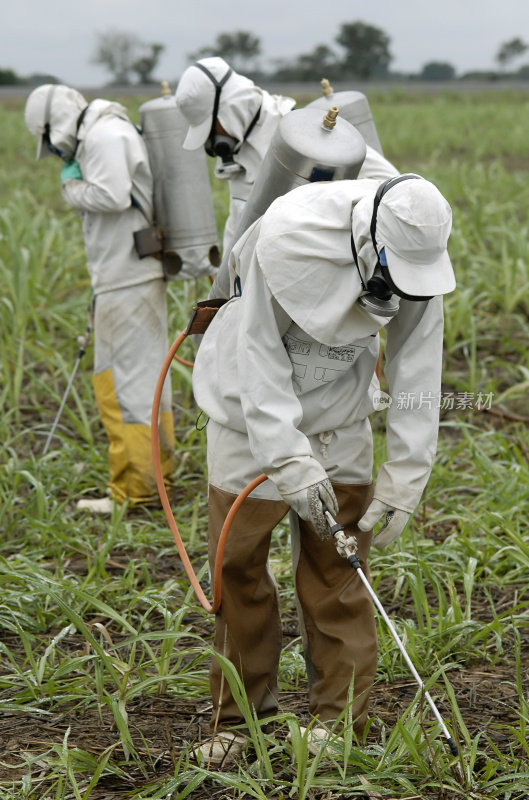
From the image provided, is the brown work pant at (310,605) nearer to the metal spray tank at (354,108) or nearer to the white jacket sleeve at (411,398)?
the white jacket sleeve at (411,398)

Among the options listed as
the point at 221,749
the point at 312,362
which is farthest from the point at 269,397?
the point at 221,749

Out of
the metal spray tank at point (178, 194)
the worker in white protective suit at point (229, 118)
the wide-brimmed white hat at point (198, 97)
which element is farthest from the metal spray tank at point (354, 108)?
the metal spray tank at point (178, 194)

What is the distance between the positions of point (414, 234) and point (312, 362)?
418 millimetres

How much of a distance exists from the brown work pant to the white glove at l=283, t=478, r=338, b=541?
176mm

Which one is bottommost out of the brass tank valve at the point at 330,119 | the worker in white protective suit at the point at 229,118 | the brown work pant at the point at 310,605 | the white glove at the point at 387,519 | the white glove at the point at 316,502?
the brown work pant at the point at 310,605

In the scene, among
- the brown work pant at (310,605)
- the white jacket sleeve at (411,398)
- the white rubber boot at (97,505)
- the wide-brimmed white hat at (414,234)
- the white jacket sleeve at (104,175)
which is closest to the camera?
the wide-brimmed white hat at (414,234)

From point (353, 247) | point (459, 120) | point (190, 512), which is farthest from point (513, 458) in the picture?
point (459, 120)

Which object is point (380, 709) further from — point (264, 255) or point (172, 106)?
point (172, 106)

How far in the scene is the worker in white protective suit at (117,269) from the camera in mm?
3889

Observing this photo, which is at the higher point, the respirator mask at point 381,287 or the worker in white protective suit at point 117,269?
the respirator mask at point 381,287

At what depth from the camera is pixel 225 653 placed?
2.55 meters

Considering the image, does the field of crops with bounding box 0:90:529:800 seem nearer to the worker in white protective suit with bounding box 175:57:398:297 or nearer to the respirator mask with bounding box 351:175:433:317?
the respirator mask with bounding box 351:175:433:317

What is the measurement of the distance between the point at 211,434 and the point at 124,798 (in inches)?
33.1

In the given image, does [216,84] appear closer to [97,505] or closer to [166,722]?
[97,505]
